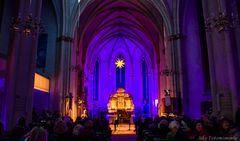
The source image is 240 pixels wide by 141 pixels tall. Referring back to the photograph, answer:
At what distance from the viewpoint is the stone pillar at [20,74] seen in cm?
841

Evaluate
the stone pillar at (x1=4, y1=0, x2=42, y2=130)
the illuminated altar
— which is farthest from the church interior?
the illuminated altar

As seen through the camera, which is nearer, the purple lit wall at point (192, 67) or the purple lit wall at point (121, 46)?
the purple lit wall at point (192, 67)

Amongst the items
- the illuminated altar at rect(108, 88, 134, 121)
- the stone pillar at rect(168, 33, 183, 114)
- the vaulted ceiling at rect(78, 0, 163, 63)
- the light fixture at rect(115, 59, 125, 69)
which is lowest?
the illuminated altar at rect(108, 88, 134, 121)

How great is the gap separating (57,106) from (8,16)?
282 inches

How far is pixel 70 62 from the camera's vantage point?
17.7 m

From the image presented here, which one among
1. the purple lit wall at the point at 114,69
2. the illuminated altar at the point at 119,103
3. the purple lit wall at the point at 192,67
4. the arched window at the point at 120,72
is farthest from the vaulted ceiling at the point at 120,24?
the illuminated altar at the point at 119,103

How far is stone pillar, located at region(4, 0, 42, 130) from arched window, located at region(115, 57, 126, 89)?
26267 mm

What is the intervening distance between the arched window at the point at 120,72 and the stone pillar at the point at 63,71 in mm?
18355

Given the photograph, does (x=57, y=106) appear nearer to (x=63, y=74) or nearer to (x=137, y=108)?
(x=63, y=74)

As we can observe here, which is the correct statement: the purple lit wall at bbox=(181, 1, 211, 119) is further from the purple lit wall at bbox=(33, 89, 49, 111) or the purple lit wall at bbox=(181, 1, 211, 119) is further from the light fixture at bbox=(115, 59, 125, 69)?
the light fixture at bbox=(115, 59, 125, 69)

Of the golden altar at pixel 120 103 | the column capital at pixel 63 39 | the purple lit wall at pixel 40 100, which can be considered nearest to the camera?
the purple lit wall at pixel 40 100

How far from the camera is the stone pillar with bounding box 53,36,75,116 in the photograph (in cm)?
1628

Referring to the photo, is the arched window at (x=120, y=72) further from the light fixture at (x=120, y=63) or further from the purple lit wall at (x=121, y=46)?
the purple lit wall at (x=121, y=46)

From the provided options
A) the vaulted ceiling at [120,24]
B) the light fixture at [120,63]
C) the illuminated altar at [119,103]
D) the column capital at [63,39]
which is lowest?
the illuminated altar at [119,103]
